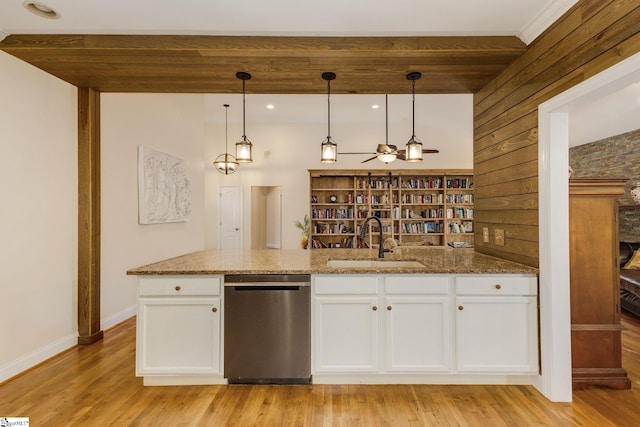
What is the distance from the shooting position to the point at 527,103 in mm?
2432

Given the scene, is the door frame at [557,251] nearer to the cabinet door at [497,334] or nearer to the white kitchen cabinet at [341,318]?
the cabinet door at [497,334]

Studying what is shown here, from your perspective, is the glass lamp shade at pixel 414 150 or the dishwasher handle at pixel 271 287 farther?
the glass lamp shade at pixel 414 150

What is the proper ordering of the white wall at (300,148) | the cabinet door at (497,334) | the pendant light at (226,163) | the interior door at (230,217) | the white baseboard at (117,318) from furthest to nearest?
1. the interior door at (230,217)
2. the white wall at (300,148)
3. the pendant light at (226,163)
4. the white baseboard at (117,318)
5. the cabinet door at (497,334)

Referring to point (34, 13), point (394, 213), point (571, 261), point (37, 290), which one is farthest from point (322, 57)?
point (394, 213)

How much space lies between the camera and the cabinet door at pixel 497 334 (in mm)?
2322

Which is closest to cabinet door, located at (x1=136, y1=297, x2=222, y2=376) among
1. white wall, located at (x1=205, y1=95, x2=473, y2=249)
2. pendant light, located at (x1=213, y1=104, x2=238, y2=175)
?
pendant light, located at (x1=213, y1=104, x2=238, y2=175)

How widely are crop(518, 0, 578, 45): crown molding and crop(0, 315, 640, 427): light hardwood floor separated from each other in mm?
2469

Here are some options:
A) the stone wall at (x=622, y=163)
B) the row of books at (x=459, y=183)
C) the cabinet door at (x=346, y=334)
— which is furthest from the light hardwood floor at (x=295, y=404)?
the row of books at (x=459, y=183)

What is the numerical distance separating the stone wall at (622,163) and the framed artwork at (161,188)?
6.83 metres

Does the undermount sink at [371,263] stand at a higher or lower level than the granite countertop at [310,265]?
lower

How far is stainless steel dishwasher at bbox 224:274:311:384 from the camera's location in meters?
2.36

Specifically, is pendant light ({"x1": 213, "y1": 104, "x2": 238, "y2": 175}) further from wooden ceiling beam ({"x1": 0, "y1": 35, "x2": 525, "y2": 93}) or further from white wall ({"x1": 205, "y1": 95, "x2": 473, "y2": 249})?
wooden ceiling beam ({"x1": 0, "y1": 35, "x2": 525, "y2": 93})

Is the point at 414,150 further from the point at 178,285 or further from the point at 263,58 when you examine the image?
the point at 178,285

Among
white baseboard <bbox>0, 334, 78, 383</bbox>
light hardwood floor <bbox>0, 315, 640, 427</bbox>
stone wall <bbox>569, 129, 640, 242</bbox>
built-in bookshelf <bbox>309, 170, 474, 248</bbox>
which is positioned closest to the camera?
light hardwood floor <bbox>0, 315, 640, 427</bbox>
